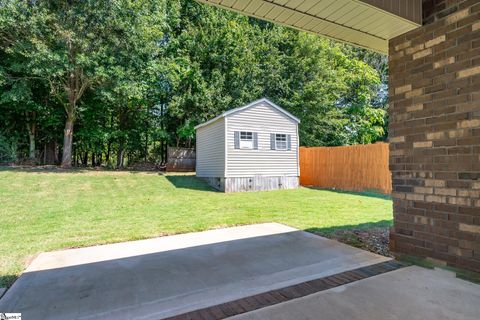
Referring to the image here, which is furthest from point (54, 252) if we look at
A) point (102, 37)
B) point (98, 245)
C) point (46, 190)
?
point (102, 37)

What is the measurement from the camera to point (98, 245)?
13.3 feet

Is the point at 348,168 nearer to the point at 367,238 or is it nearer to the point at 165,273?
the point at 367,238

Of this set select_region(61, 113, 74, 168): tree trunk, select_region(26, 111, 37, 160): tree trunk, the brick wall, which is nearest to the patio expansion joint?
the brick wall

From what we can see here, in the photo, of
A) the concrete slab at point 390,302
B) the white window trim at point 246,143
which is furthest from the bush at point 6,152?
the concrete slab at point 390,302

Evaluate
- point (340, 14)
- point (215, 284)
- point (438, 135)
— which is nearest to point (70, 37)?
point (340, 14)

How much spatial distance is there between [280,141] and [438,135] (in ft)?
32.6

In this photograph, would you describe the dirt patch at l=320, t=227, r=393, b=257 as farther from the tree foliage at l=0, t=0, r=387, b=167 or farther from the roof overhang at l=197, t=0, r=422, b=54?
the tree foliage at l=0, t=0, r=387, b=167

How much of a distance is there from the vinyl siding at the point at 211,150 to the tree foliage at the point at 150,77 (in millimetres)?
4113

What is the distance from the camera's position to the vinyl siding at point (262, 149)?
1145 cm

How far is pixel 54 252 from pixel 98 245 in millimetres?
530

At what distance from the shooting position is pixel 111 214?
21.1 feet

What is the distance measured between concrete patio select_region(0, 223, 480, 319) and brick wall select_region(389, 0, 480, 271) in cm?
37

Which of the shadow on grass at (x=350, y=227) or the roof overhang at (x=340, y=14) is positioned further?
the shadow on grass at (x=350, y=227)

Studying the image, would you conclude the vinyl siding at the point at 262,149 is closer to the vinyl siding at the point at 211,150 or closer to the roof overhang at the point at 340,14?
the vinyl siding at the point at 211,150
